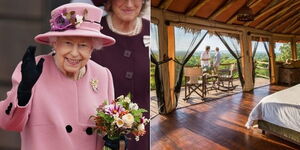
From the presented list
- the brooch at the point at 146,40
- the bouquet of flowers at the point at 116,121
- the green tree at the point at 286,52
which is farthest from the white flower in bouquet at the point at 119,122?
the green tree at the point at 286,52

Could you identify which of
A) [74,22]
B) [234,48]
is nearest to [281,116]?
[74,22]

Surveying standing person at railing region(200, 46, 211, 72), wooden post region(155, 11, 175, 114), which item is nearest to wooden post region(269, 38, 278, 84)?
standing person at railing region(200, 46, 211, 72)

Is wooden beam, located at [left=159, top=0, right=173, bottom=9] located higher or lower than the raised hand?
higher

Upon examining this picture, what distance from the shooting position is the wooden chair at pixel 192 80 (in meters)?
5.53

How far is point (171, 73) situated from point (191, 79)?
1316mm

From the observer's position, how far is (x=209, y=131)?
3797mm

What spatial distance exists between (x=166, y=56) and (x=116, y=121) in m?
3.61

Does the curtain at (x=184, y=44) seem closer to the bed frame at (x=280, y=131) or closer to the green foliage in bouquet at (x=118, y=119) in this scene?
the bed frame at (x=280, y=131)

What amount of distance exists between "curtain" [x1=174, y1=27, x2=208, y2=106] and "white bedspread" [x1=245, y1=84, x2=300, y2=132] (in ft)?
5.23

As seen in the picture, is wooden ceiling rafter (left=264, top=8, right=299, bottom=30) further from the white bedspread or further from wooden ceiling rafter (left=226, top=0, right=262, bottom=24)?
the white bedspread

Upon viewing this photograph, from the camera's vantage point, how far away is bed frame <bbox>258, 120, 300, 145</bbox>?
3.20 metres

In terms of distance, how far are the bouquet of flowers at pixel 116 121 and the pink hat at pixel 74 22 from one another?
0.96ft

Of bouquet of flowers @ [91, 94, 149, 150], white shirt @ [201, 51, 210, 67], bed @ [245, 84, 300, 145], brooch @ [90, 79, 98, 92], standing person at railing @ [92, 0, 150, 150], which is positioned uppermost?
white shirt @ [201, 51, 210, 67]

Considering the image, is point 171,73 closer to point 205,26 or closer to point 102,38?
point 205,26
